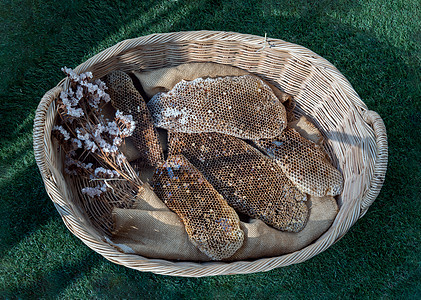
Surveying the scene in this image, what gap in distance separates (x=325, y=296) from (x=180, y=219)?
738 mm

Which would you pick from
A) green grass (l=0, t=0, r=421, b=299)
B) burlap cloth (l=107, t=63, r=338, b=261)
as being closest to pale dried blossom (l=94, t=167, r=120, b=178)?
burlap cloth (l=107, t=63, r=338, b=261)

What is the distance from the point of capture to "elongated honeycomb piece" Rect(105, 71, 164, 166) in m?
1.56

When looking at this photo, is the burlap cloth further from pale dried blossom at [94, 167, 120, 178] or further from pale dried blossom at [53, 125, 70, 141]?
pale dried blossom at [53, 125, 70, 141]

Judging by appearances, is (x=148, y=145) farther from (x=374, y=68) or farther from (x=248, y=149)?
(x=374, y=68)

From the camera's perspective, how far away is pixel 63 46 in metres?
1.83

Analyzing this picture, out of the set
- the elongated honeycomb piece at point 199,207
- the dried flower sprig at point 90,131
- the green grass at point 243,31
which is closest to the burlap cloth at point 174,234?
the elongated honeycomb piece at point 199,207

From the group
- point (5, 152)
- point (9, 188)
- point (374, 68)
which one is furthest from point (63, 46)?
point (374, 68)

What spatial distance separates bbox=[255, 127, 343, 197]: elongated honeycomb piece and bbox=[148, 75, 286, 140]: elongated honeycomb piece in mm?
50

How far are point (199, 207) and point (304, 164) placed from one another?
446mm

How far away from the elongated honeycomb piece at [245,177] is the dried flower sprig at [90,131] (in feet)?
0.76

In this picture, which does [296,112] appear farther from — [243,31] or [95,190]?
[95,190]

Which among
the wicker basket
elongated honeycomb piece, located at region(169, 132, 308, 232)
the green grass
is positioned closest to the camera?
the wicker basket

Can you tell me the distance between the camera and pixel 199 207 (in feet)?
4.81

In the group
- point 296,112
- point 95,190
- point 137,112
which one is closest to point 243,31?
point 296,112
